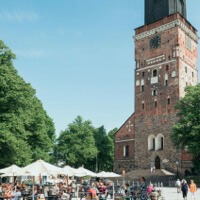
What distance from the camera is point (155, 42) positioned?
48.7m

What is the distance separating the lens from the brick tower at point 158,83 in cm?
4488

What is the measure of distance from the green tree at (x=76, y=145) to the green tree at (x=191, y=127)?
2198 centimetres

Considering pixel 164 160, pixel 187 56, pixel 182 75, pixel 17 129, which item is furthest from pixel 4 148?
pixel 187 56

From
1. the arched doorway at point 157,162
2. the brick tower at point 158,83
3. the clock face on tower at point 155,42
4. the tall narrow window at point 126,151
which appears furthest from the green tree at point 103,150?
the clock face on tower at point 155,42

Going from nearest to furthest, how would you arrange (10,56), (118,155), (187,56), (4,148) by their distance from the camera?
(4,148), (10,56), (187,56), (118,155)

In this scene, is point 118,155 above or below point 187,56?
below

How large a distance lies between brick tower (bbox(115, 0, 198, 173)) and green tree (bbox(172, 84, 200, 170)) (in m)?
5.44

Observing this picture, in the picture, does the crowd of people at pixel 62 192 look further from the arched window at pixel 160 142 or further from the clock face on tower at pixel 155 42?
the clock face on tower at pixel 155 42

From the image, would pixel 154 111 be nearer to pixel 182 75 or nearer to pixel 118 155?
pixel 182 75

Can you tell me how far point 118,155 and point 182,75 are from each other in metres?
15.6

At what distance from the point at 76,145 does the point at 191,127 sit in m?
25.3

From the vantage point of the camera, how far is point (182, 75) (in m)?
45.6

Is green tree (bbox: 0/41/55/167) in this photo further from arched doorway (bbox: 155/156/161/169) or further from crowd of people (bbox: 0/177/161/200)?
arched doorway (bbox: 155/156/161/169)

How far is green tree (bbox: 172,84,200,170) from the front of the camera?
116 feet
